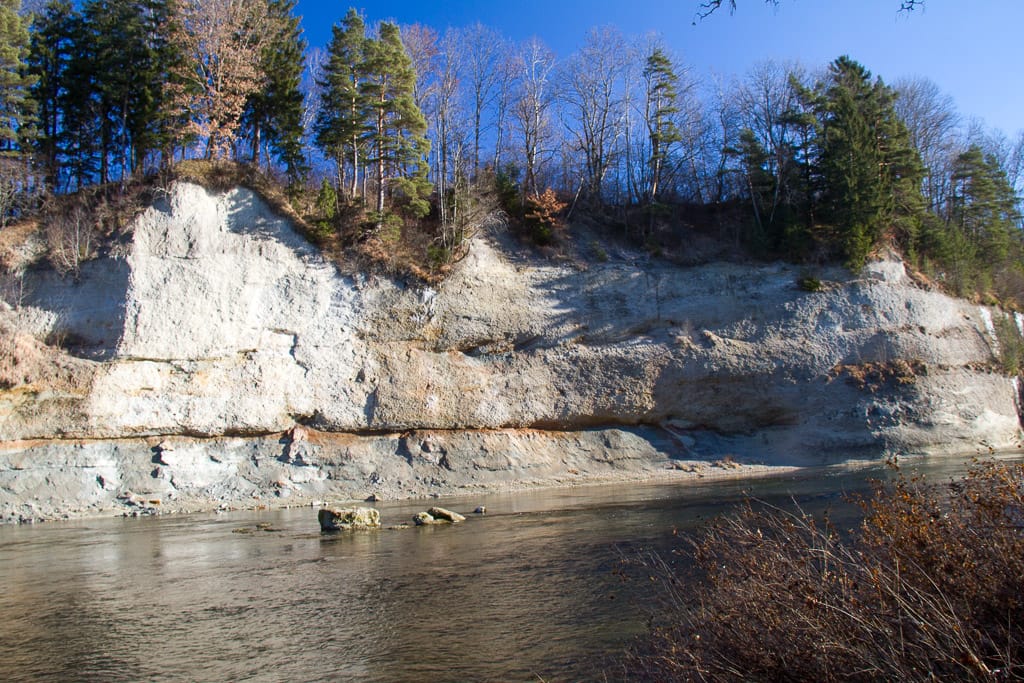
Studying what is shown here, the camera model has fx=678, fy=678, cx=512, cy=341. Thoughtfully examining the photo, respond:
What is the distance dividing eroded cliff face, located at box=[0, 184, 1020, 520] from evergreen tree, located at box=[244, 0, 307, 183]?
14.6 feet

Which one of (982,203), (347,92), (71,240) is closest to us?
(71,240)

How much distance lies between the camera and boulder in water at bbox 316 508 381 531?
18672 mm

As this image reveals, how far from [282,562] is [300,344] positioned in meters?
18.1

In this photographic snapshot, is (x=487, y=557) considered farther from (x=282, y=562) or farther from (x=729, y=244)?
(x=729, y=244)

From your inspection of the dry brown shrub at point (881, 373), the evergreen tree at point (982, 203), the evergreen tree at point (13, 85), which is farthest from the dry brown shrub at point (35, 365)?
the evergreen tree at point (982, 203)

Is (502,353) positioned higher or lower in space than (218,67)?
lower

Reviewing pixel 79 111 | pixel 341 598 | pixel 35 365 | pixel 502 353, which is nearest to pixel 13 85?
pixel 79 111

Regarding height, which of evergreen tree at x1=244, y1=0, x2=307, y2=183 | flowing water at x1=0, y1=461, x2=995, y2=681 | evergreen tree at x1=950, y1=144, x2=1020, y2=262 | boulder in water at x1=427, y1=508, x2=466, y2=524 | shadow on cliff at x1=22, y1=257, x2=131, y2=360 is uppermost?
→ evergreen tree at x1=244, y1=0, x2=307, y2=183

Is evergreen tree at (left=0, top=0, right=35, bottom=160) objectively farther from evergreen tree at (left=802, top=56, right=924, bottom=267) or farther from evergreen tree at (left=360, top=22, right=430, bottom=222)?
evergreen tree at (left=802, top=56, right=924, bottom=267)

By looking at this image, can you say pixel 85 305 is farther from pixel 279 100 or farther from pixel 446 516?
pixel 446 516

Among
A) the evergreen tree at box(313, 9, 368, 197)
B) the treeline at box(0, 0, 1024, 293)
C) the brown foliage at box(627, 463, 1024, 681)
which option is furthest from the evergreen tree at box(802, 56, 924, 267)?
the brown foliage at box(627, 463, 1024, 681)

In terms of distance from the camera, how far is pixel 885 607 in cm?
376

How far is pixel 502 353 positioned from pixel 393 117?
14.6 metres

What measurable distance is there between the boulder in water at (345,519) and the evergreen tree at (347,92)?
2216 cm
